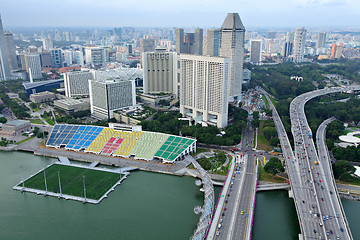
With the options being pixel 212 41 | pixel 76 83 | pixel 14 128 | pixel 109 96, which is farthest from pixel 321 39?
pixel 14 128

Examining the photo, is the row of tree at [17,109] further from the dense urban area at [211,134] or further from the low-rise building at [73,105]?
the low-rise building at [73,105]

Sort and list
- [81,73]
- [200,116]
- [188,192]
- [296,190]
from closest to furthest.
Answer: [296,190] → [188,192] → [200,116] → [81,73]

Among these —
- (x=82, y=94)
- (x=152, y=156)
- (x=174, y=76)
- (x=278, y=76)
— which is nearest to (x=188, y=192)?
(x=152, y=156)

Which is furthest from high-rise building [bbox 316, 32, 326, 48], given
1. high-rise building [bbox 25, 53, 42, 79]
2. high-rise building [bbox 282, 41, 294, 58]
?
high-rise building [bbox 25, 53, 42, 79]

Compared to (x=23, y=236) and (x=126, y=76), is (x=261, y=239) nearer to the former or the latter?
(x=23, y=236)

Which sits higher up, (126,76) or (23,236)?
(126,76)

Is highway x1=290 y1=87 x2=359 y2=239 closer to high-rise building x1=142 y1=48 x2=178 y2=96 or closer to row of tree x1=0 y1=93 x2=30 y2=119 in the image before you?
high-rise building x1=142 y1=48 x2=178 y2=96

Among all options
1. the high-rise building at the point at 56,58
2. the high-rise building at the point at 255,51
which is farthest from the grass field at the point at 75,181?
the high-rise building at the point at 255,51
